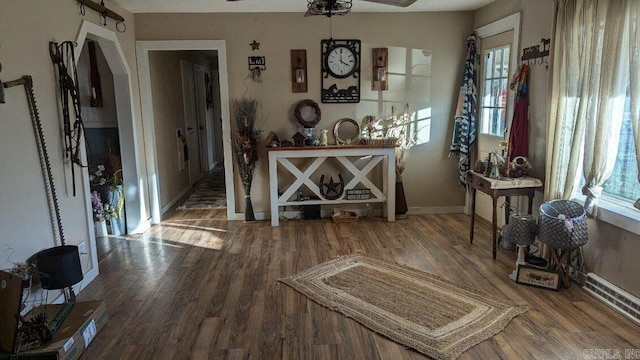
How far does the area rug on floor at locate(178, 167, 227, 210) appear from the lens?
579 cm

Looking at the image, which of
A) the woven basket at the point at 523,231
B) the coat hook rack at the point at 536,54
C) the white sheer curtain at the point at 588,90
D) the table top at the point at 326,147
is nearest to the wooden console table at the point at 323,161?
the table top at the point at 326,147

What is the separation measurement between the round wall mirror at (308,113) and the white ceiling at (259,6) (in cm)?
101

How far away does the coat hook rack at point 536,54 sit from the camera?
349 cm

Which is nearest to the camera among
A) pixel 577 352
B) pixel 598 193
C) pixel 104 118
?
pixel 577 352

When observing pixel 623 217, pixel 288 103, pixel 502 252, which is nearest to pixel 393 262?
pixel 502 252

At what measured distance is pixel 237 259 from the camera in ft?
12.5

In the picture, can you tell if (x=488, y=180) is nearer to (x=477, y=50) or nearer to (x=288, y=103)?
(x=477, y=50)

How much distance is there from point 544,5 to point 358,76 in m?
1.98

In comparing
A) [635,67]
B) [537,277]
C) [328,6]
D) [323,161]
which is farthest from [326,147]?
[635,67]

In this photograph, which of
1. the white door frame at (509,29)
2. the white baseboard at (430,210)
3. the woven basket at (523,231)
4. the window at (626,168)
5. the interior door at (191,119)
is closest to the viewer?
the window at (626,168)

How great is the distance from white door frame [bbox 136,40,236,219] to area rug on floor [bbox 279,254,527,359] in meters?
1.93

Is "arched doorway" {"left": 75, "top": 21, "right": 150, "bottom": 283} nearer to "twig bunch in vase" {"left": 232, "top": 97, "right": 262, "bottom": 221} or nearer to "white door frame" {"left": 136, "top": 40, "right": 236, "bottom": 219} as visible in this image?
"white door frame" {"left": 136, "top": 40, "right": 236, "bottom": 219}

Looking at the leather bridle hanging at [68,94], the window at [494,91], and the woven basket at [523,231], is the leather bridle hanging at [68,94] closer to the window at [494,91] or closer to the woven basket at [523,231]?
the woven basket at [523,231]

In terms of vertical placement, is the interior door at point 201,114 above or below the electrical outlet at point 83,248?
above
